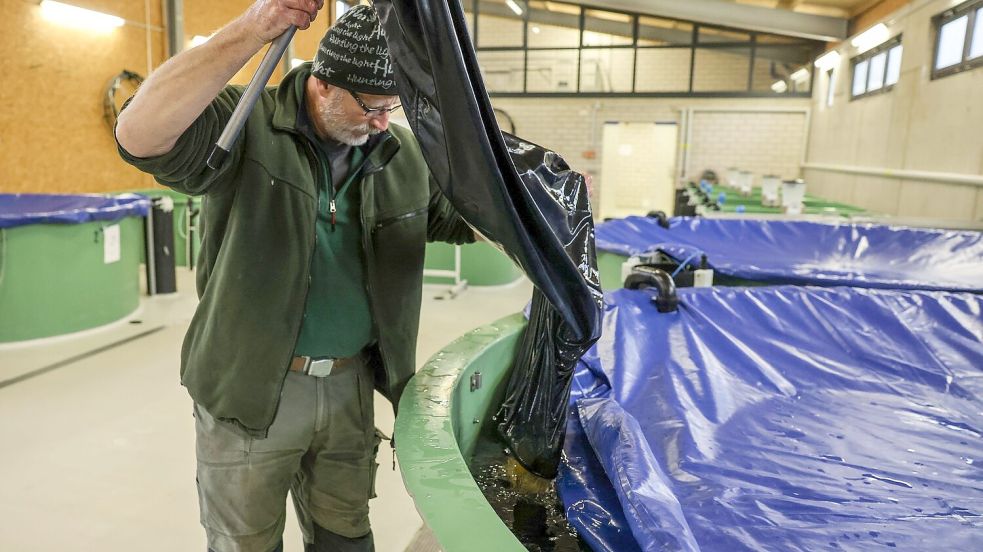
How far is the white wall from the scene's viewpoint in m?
5.11

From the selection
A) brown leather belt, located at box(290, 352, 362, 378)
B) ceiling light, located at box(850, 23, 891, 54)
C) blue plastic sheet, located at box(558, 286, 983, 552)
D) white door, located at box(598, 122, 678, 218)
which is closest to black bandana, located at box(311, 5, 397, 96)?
brown leather belt, located at box(290, 352, 362, 378)

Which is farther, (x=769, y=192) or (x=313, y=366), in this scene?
(x=769, y=192)

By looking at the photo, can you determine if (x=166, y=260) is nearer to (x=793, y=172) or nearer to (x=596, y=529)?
(x=596, y=529)

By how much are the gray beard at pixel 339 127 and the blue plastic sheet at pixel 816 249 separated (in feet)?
5.77

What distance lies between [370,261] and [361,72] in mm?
382

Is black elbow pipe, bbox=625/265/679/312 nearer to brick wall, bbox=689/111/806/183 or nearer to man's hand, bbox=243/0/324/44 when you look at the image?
man's hand, bbox=243/0/324/44

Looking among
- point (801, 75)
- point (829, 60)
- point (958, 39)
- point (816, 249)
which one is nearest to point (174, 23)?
point (816, 249)

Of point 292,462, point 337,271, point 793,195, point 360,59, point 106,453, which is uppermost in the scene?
point 360,59

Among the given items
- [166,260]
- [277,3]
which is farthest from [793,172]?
[277,3]

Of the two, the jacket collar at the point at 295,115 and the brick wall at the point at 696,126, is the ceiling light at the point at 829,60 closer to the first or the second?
the brick wall at the point at 696,126

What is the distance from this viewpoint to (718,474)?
4.54ft

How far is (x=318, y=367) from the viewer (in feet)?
4.35

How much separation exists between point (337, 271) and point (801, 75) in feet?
37.2

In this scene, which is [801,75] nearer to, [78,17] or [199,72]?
[78,17]
